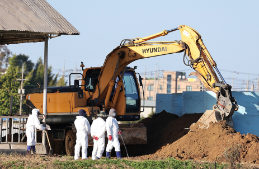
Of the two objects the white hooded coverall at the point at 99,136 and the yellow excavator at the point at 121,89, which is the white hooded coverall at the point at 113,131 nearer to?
the white hooded coverall at the point at 99,136

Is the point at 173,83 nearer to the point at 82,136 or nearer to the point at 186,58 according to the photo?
the point at 186,58

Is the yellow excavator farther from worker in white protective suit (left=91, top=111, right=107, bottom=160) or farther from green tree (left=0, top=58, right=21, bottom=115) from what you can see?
green tree (left=0, top=58, right=21, bottom=115)

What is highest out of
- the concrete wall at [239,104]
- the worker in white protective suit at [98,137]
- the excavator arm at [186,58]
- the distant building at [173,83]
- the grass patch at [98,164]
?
the distant building at [173,83]

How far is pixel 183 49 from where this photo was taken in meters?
13.3

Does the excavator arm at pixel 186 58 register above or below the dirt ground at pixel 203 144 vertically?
above

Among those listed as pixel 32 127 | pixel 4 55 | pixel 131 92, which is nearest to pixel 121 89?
pixel 131 92

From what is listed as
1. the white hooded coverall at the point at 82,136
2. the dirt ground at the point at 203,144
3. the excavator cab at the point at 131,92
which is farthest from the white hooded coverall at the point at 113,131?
the excavator cab at the point at 131,92

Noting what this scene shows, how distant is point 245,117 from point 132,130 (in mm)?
4844

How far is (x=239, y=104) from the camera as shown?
15531mm

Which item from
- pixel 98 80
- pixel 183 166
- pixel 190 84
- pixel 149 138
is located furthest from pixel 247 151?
pixel 190 84

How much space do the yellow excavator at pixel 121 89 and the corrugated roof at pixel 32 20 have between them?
2443 mm

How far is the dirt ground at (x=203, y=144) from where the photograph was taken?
11.7 m

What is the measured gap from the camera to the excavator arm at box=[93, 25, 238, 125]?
12695mm

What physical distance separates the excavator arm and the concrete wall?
249 centimetres
